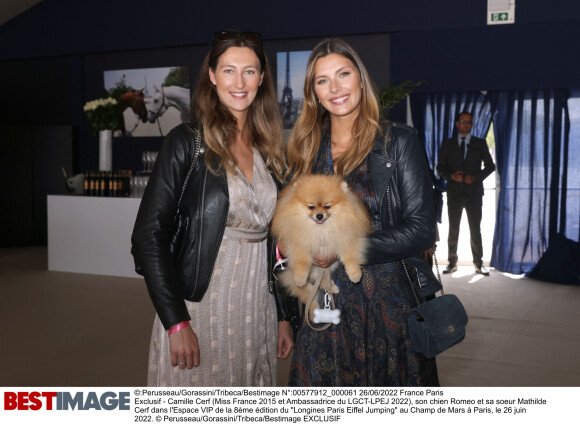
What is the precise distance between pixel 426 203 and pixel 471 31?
6.46m

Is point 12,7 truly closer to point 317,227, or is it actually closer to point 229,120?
point 229,120

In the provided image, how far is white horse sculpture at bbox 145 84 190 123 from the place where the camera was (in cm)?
929

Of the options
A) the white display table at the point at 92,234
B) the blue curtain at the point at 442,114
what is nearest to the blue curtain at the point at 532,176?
the blue curtain at the point at 442,114

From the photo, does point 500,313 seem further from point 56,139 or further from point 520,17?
point 56,139

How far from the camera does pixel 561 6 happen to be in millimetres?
7219

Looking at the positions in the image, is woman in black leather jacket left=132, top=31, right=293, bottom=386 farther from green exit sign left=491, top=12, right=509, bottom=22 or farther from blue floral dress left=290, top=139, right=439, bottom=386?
green exit sign left=491, top=12, right=509, bottom=22

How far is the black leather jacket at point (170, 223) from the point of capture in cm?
179

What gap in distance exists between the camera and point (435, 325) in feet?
5.93

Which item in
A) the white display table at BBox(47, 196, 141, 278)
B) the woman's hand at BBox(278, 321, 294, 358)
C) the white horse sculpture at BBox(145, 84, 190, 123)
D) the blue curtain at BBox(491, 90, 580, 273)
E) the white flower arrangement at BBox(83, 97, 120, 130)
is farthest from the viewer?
the white horse sculpture at BBox(145, 84, 190, 123)

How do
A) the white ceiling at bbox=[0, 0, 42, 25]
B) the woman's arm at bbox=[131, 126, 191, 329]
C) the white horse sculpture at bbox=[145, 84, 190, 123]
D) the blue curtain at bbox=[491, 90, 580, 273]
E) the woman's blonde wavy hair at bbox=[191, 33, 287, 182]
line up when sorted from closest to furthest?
the woman's arm at bbox=[131, 126, 191, 329] < the woman's blonde wavy hair at bbox=[191, 33, 287, 182] < the blue curtain at bbox=[491, 90, 580, 273] < the white horse sculpture at bbox=[145, 84, 190, 123] < the white ceiling at bbox=[0, 0, 42, 25]

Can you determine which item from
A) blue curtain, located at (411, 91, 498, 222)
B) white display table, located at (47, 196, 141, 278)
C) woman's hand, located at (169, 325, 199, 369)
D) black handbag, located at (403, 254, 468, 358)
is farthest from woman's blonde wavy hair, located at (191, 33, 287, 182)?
blue curtain, located at (411, 91, 498, 222)

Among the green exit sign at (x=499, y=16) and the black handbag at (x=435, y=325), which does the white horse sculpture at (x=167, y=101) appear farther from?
the black handbag at (x=435, y=325)

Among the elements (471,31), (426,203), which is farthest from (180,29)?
(426,203)
